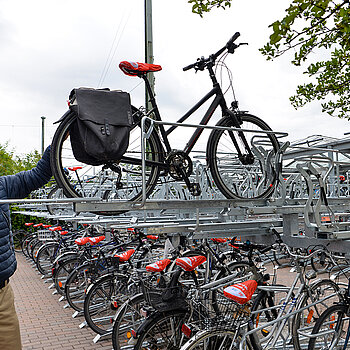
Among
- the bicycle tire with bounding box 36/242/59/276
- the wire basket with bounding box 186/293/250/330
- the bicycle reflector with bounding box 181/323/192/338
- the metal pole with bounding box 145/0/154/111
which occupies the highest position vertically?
the metal pole with bounding box 145/0/154/111

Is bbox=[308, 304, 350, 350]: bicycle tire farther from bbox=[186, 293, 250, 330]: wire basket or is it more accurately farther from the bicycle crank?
the bicycle crank

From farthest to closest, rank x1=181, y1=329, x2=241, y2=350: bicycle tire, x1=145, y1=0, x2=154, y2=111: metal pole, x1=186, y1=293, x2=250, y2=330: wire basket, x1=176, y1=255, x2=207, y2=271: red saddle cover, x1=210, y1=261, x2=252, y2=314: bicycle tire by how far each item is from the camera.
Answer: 1. x1=145, y1=0, x2=154, y2=111: metal pole
2. x1=176, y1=255, x2=207, y2=271: red saddle cover
3. x1=210, y1=261, x2=252, y2=314: bicycle tire
4. x1=186, y1=293, x2=250, y2=330: wire basket
5. x1=181, y1=329, x2=241, y2=350: bicycle tire

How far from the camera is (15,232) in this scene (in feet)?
50.3

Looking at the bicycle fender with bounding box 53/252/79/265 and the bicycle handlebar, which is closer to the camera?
the bicycle handlebar

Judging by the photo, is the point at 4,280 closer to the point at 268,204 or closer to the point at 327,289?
the point at 268,204

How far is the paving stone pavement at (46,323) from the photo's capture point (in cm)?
552

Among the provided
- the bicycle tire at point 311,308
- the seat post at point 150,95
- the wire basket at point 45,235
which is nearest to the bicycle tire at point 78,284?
the bicycle tire at point 311,308

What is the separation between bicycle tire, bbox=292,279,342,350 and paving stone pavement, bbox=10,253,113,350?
98.1 inches

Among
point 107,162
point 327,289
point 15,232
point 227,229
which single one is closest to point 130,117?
point 107,162

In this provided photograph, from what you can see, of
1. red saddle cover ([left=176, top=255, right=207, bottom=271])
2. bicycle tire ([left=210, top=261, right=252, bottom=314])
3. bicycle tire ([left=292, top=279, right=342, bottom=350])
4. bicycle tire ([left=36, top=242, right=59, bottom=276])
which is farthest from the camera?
bicycle tire ([left=36, top=242, right=59, bottom=276])

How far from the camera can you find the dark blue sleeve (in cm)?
293

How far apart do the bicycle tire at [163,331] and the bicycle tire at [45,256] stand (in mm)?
6741

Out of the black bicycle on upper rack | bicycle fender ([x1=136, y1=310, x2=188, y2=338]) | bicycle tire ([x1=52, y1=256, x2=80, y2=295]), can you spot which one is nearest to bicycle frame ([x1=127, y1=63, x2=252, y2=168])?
the black bicycle on upper rack

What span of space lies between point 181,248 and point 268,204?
192cm
